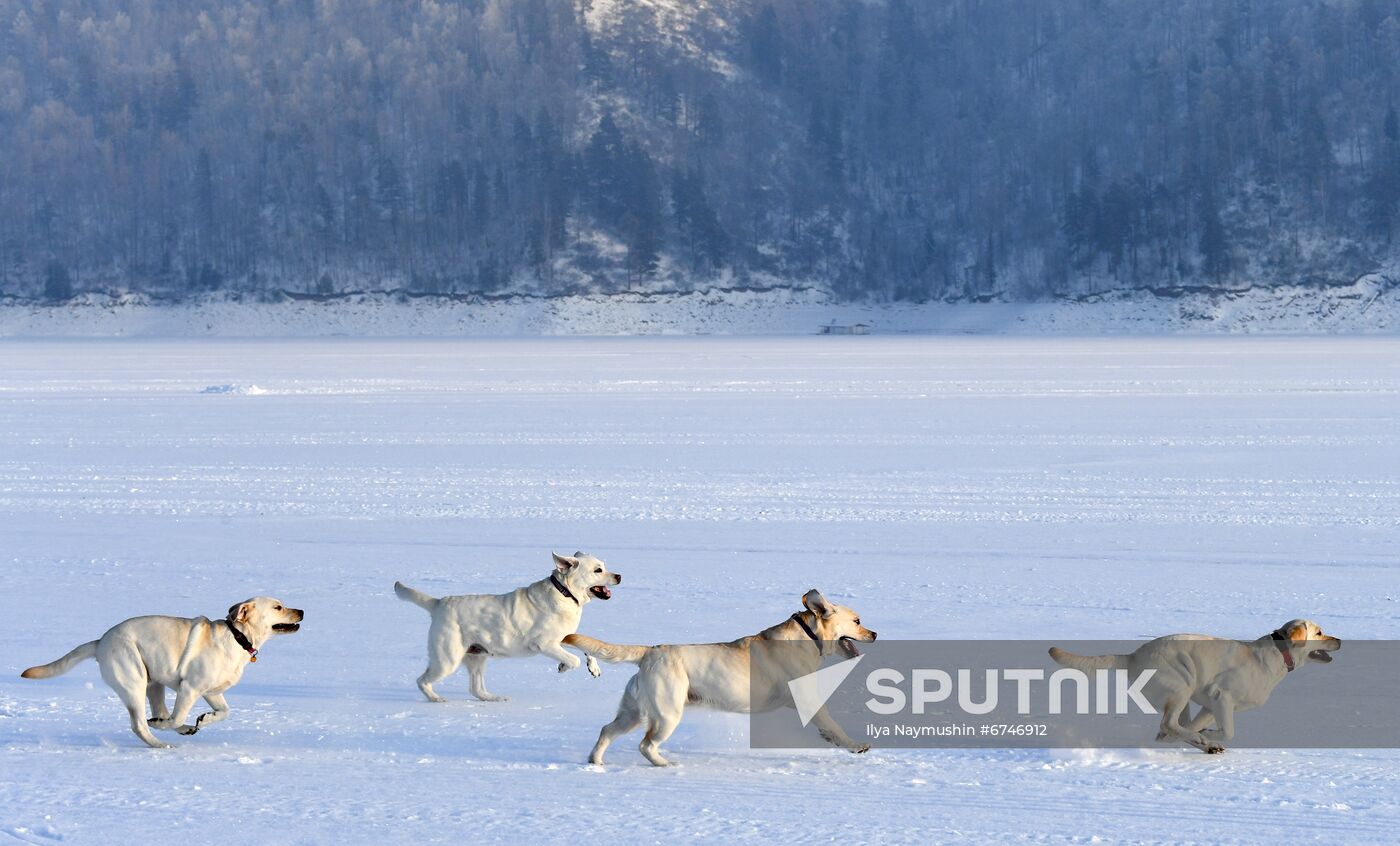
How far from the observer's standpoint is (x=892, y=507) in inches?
640

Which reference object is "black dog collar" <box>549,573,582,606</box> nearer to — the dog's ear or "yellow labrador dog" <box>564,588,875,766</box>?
"yellow labrador dog" <box>564,588,875,766</box>

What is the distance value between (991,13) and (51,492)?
170349mm

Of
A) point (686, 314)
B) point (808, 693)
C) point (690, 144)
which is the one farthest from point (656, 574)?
point (690, 144)

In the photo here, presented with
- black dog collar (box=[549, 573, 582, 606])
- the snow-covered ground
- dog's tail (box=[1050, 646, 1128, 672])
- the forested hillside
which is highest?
the forested hillside

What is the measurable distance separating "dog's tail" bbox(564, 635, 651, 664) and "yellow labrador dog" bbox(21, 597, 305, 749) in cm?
138

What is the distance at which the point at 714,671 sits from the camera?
6781mm

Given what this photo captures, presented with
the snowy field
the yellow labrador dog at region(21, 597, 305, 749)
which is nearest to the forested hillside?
the snowy field

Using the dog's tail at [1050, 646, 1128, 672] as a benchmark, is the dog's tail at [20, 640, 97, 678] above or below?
below

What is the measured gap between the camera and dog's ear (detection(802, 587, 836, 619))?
662cm

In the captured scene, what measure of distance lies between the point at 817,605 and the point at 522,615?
1.75 meters

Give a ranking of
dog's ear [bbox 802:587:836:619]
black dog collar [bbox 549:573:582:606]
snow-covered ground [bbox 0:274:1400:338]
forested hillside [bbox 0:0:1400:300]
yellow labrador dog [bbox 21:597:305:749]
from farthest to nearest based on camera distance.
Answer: forested hillside [bbox 0:0:1400:300], snow-covered ground [bbox 0:274:1400:338], black dog collar [bbox 549:573:582:606], yellow labrador dog [bbox 21:597:305:749], dog's ear [bbox 802:587:836:619]

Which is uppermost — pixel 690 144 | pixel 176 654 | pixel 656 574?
pixel 690 144

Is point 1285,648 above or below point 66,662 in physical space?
above

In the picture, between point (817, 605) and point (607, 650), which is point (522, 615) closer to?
point (607, 650)
